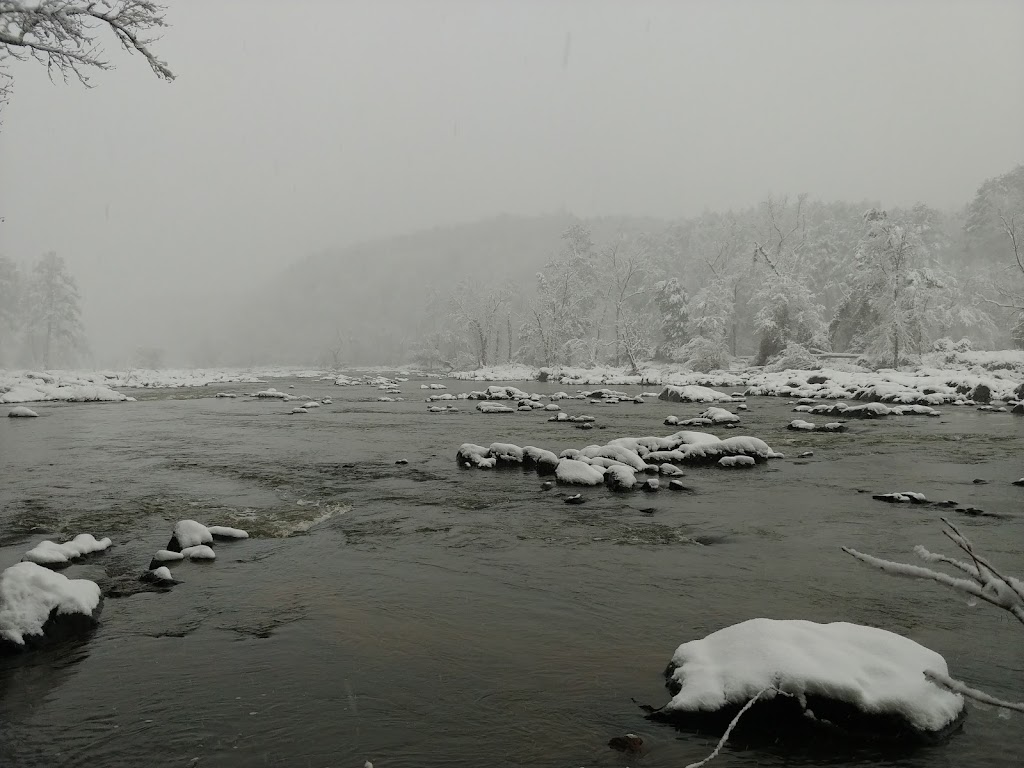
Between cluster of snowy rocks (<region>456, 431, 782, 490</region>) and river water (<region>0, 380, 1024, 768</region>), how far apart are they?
541mm

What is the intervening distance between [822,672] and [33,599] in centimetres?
595

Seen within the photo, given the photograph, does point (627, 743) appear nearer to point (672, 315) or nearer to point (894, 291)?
point (894, 291)

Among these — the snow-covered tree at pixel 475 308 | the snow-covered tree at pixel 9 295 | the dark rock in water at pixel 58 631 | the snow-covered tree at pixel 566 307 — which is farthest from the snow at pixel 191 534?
the snow-covered tree at pixel 9 295

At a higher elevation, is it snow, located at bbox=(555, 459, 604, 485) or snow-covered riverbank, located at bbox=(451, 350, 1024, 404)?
snow-covered riverbank, located at bbox=(451, 350, 1024, 404)

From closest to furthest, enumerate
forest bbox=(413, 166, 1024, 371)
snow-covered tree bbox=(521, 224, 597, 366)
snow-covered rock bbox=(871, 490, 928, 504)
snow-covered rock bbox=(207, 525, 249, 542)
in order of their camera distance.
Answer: snow-covered rock bbox=(207, 525, 249, 542) < snow-covered rock bbox=(871, 490, 928, 504) < forest bbox=(413, 166, 1024, 371) < snow-covered tree bbox=(521, 224, 597, 366)

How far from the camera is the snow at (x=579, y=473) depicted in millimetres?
10891

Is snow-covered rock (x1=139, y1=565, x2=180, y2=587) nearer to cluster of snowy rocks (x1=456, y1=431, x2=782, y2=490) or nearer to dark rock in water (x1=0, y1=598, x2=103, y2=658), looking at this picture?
dark rock in water (x1=0, y1=598, x2=103, y2=658)

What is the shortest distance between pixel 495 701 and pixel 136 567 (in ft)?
15.5

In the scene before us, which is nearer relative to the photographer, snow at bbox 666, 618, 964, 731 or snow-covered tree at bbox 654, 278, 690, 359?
snow at bbox 666, 618, 964, 731

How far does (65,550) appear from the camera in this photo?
22.5 feet

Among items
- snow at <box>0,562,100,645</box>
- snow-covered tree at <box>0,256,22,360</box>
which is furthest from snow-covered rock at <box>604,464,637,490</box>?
snow-covered tree at <box>0,256,22,360</box>

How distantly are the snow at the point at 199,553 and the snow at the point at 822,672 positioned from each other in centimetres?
531

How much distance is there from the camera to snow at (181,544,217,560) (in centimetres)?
693

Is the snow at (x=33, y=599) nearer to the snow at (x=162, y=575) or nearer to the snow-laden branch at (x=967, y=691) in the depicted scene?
the snow at (x=162, y=575)
